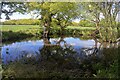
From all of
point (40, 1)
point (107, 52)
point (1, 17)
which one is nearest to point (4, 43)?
point (1, 17)

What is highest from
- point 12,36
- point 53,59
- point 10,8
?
point 10,8

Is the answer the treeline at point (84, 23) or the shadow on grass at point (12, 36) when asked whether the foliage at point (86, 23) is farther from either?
the shadow on grass at point (12, 36)

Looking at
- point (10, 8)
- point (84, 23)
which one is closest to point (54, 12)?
point (84, 23)

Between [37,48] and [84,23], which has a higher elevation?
[84,23]

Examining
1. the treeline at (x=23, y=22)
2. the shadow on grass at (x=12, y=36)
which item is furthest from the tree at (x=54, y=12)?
the shadow on grass at (x=12, y=36)

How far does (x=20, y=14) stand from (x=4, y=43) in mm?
294

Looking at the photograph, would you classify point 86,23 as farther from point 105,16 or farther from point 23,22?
point 23,22

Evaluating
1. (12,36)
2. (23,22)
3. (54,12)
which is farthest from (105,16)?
(12,36)

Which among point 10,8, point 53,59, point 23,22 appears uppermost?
point 10,8

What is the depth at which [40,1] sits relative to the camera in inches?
85.6

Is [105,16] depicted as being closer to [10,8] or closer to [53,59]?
[53,59]

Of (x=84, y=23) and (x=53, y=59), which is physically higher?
(x=84, y=23)

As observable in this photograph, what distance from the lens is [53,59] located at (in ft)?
7.15

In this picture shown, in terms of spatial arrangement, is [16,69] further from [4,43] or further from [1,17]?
[1,17]
